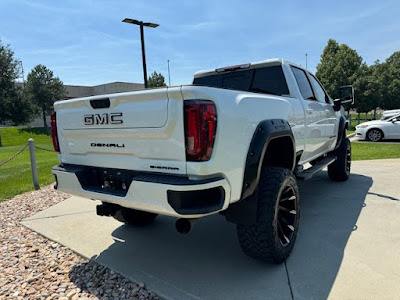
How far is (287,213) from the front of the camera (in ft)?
9.89

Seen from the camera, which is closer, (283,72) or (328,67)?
(283,72)

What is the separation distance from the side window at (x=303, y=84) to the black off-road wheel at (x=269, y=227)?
64.5 inches

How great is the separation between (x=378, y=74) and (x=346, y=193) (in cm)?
3471

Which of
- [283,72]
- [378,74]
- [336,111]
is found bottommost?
[336,111]

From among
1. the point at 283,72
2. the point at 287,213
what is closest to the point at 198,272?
the point at 287,213

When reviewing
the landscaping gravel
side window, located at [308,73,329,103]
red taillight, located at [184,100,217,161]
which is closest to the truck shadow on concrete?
the landscaping gravel

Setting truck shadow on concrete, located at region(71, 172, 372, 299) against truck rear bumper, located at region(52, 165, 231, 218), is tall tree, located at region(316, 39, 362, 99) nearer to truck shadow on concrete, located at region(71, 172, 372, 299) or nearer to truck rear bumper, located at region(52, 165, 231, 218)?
truck shadow on concrete, located at region(71, 172, 372, 299)

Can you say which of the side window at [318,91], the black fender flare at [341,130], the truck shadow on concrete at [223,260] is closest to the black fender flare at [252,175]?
the truck shadow on concrete at [223,260]

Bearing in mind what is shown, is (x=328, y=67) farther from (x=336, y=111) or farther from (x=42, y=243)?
(x=42, y=243)

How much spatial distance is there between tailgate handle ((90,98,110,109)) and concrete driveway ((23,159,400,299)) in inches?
59.6

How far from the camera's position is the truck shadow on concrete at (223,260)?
7.94 feet

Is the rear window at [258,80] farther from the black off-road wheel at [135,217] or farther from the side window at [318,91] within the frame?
the black off-road wheel at [135,217]

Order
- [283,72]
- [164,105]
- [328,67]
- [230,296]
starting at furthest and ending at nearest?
[328,67], [283,72], [230,296], [164,105]

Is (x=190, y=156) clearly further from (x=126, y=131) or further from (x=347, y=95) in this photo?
(x=347, y=95)
